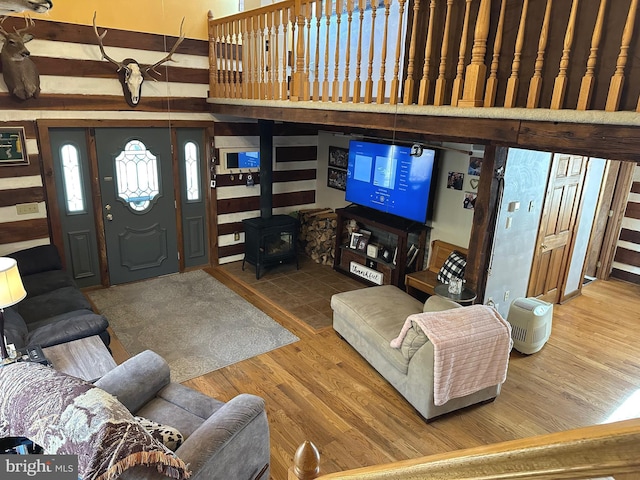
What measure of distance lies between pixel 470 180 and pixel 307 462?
383 centimetres

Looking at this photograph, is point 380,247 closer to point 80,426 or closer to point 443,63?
point 443,63

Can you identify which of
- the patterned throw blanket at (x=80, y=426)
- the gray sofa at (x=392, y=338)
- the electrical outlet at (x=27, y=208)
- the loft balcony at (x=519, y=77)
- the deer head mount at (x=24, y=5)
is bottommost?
the gray sofa at (x=392, y=338)

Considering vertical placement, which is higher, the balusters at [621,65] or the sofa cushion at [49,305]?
the balusters at [621,65]

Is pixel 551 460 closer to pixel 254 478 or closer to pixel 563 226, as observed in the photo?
pixel 254 478

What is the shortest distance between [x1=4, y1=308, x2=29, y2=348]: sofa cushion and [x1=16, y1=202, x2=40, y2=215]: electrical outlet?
60.1 inches

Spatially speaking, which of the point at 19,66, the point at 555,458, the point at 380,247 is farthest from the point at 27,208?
the point at 555,458

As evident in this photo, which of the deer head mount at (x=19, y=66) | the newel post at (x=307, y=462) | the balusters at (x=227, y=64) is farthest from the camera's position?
the balusters at (x=227, y=64)

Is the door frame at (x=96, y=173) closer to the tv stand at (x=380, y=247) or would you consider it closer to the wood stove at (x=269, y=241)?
the wood stove at (x=269, y=241)

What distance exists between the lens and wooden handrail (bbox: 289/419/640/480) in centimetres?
53

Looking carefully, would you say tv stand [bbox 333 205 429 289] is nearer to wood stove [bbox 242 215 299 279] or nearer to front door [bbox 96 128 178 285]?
wood stove [bbox 242 215 299 279]

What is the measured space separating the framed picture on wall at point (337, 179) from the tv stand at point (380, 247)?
0.57 m

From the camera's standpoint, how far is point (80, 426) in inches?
64.1

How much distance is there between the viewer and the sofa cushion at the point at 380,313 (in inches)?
135

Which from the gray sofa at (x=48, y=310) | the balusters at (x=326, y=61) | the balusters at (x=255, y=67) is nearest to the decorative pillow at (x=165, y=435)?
the gray sofa at (x=48, y=310)
